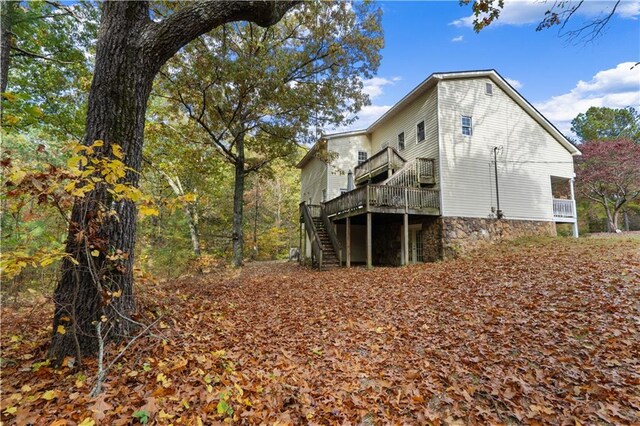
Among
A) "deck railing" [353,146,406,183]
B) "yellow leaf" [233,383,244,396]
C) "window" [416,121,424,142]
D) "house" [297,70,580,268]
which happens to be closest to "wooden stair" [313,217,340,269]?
"house" [297,70,580,268]

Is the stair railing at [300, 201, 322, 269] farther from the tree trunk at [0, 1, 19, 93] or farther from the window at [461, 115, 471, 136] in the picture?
the tree trunk at [0, 1, 19, 93]

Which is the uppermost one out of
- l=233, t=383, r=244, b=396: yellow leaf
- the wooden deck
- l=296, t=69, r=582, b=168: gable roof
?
l=296, t=69, r=582, b=168: gable roof

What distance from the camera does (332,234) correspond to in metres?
14.5

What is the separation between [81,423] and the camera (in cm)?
212

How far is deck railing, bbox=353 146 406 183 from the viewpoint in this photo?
45.7 feet

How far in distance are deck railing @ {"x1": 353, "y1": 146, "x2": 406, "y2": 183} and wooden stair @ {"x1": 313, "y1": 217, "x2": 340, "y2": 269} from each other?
143 inches

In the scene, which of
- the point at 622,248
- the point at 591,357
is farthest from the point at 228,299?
the point at 622,248

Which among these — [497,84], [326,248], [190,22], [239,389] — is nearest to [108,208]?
[239,389]

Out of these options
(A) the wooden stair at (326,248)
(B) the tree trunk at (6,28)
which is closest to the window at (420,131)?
(A) the wooden stair at (326,248)

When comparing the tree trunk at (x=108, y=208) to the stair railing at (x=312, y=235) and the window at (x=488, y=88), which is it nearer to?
the stair railing at (x=312, y=235)

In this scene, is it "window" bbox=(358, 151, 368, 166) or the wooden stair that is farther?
"window" bbox=(358, 151, 368, 166)

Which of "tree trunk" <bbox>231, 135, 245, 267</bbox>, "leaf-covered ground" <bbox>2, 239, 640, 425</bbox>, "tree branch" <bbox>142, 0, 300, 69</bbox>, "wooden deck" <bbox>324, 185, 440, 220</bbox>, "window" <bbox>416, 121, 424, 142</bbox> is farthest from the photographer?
"tree trunk" <bbox>231, 135, 245, 267</bbox>

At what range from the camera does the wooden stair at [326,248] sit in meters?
13.3

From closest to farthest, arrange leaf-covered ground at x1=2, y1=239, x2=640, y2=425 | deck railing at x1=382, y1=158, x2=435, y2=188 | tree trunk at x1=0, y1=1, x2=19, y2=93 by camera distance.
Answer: leaf-covered ground at x1=2, y1=239, x2=640, y2=425, tree trunk at x1=0, y1=1, x2=19, y2=93, deck railing at x1=382, y1=158, x2=435, y2=188
